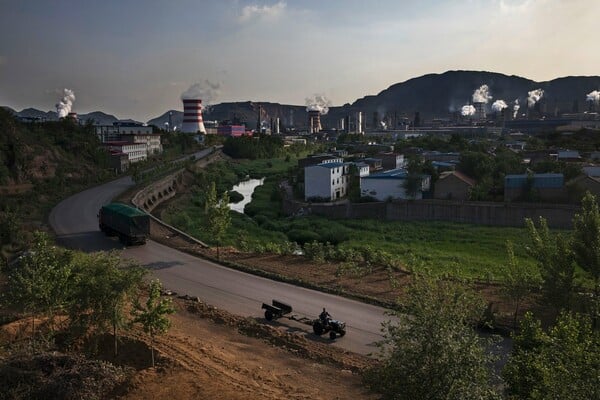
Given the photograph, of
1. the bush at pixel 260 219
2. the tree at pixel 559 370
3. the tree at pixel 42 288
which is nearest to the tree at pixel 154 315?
the tree at pixel 42 288

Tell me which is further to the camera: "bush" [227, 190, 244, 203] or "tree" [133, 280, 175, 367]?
"bush" [227, 190, 244, 203]

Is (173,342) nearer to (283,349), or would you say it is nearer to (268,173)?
(283,349)

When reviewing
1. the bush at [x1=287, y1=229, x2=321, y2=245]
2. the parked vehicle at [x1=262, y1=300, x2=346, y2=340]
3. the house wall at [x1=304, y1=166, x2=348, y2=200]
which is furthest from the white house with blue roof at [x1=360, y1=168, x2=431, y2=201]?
the parked vehicle at [x1=262, y1=300, x2=346, y2=340]

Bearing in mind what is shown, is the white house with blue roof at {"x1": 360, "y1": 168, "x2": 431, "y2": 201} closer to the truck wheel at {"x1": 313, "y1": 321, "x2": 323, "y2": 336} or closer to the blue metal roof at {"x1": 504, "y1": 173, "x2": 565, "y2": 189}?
the blue metal roof at {"x1": 504, "y1": 173, "x2": 565, "y2": 189}

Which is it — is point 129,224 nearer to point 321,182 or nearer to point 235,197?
point 321,182

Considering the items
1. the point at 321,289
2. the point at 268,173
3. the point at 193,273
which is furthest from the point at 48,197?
the point at 268,173

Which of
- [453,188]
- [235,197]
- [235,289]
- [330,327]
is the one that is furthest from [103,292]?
[235,197]

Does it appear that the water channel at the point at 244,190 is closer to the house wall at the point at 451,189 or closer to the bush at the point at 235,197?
the bush at the point at 235,197
